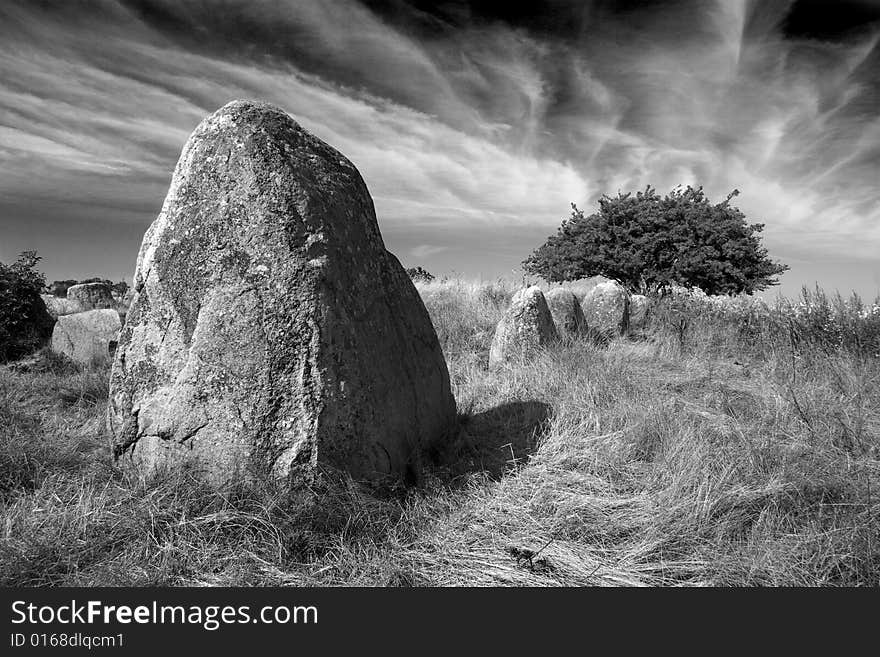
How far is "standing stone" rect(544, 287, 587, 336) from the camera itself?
29.0 feet

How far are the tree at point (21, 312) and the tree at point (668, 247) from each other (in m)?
17.8

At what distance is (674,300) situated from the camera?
434 inches

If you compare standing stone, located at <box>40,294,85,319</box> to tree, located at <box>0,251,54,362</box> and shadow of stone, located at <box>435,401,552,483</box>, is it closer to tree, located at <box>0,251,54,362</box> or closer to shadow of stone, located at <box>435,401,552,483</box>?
tree, located at <box>0,251,54,362</box>

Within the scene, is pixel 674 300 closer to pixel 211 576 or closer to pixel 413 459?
pixel 413 459

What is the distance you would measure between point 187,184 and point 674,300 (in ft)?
32.8

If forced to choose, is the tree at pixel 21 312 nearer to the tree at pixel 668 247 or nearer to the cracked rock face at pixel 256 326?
the cracked rock face at pixel 256 326

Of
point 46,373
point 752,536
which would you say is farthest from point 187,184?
point 46,373

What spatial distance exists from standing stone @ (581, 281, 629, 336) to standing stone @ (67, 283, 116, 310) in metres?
10.2

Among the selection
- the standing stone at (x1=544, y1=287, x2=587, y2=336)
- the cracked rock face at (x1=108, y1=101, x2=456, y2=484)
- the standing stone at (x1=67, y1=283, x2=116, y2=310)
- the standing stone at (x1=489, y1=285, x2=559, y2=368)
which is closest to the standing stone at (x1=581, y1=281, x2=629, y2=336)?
the standing stone at (x1=544, y1=287, x2=587, y2=336)

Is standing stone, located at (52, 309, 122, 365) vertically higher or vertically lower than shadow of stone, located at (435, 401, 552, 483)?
higher

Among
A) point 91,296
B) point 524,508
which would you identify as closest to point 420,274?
point 91,296

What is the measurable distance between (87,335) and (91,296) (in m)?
4.85

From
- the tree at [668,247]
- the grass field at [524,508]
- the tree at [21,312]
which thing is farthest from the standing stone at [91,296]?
the tree at [668,247]

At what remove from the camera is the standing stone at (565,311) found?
883 centimetres
